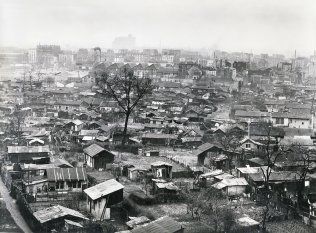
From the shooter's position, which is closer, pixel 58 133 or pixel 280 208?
pixel 280 208

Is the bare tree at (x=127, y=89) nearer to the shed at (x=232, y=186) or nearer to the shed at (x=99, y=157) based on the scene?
the shed at (x=99, y=157)

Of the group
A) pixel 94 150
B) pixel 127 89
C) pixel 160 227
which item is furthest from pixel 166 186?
pixel 127 89

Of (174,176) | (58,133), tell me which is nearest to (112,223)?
(174,176)

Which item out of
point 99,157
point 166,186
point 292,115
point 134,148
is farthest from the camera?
point 292,115

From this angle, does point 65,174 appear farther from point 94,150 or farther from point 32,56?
point 32,56

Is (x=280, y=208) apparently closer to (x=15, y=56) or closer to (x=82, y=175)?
(x=82, y=175)

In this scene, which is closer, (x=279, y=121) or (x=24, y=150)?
(x=24, y=150)
